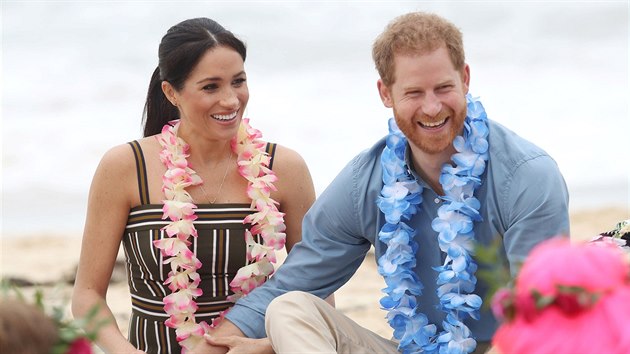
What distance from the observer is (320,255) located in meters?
3.90

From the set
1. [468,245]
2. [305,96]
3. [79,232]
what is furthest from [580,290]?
[305,96]

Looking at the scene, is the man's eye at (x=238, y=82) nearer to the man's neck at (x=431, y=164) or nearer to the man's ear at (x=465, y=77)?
the man's neck at (x=431, y=164)

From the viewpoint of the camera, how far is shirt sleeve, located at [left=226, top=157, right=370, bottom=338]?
389cm

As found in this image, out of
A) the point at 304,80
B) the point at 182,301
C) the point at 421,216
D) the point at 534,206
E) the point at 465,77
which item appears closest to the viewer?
the point at 534,206

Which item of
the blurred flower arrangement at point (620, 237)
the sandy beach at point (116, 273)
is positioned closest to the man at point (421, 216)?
the blurred flower arrangement at point (620, 237)

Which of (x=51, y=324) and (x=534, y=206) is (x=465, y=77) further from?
(x=51, y=324)

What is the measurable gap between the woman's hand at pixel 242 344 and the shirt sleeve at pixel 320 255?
9 cm

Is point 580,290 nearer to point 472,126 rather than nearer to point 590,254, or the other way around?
point 590,254

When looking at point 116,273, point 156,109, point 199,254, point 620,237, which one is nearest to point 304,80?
point 116,273

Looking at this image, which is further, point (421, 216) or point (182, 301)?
point (182, 301)

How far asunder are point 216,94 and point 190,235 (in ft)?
1.87

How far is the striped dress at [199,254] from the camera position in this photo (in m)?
4.12

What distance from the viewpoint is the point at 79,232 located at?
12625 millimetres

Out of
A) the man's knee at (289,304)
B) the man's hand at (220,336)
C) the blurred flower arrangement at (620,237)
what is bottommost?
the man's hand at (220,336)
